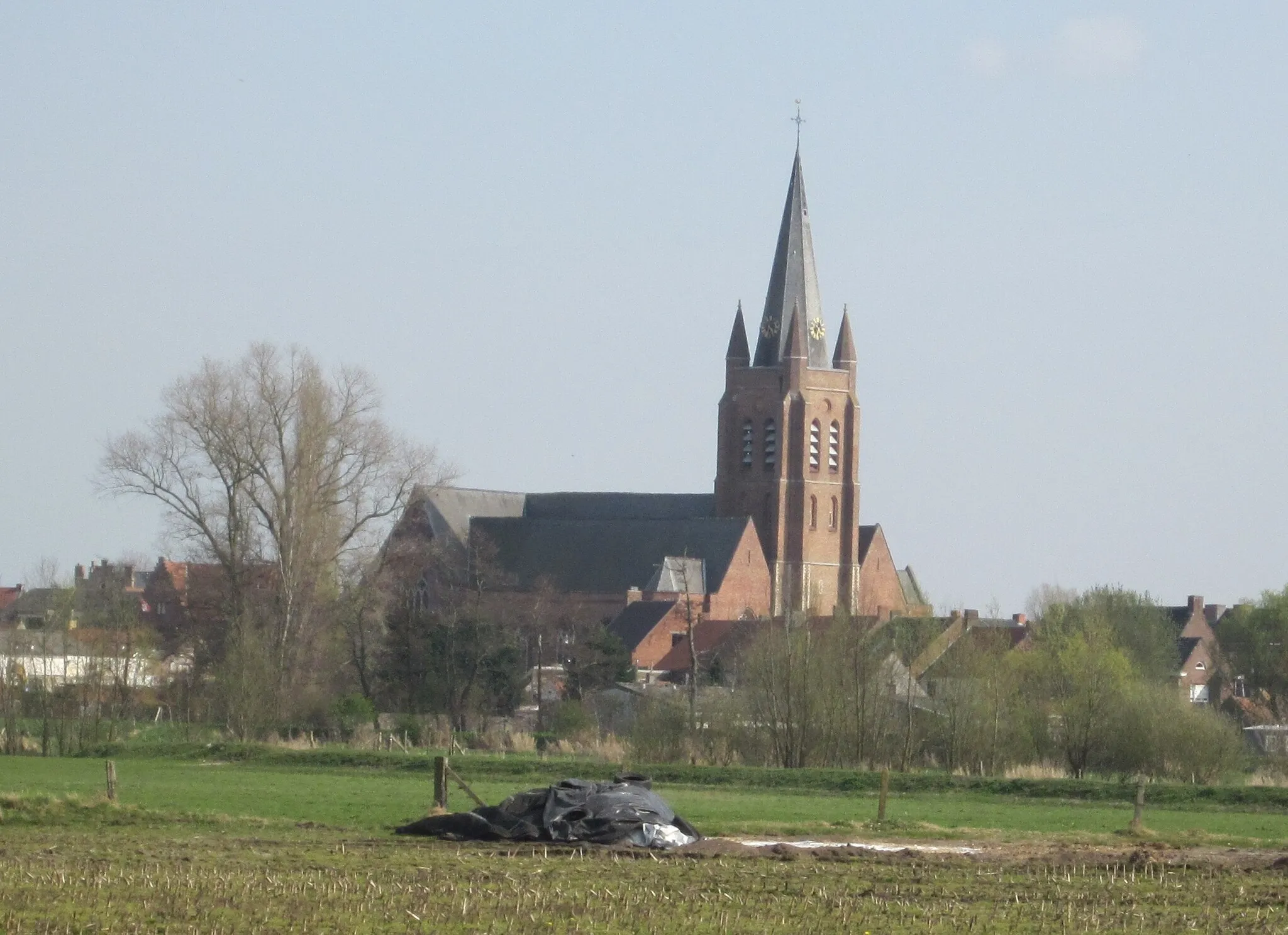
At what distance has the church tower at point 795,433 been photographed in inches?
3684

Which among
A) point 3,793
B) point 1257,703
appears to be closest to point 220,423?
point 3,793

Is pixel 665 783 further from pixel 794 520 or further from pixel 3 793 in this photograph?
pixel 794 520

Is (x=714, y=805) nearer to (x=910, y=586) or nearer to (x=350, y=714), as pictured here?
(x=350, y=714)

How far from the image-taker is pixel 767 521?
9431cm

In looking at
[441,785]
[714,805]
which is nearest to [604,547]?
[714,805]

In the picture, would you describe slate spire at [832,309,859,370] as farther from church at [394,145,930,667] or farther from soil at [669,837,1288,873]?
soil at [669,837,1288,873]

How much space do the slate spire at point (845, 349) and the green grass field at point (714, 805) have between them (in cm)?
5718

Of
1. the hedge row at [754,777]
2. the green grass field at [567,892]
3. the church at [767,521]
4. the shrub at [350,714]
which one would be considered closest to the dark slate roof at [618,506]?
the church at [767,521]

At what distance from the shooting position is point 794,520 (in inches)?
3688

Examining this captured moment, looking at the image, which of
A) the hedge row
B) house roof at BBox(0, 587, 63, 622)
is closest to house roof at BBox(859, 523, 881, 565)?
house roof at BBox(0, 587, 63, 622)

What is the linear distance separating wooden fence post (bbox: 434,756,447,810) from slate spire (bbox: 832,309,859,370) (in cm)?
7171

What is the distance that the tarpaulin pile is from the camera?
75.9 feet

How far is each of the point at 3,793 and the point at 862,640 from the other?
24465 millimetres

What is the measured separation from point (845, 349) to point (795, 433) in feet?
18.6
